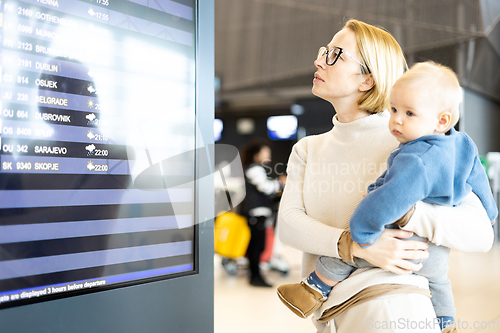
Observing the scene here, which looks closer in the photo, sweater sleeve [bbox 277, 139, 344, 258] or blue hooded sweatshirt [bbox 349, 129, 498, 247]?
blue hooded sweatshirt [bbox 349, 129, 498, 247]

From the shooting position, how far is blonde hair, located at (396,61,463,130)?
1.05 metres

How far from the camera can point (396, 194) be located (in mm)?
992

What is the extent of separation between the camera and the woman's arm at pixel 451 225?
1078mm

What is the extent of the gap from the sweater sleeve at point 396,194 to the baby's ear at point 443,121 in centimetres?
14

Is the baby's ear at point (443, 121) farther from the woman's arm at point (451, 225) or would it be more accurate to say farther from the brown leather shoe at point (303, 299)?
the brown leather shoe at point (303, 299)

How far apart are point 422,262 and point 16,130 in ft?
3.73

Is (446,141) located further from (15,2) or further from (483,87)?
(483,87)

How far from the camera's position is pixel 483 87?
756 centimetres

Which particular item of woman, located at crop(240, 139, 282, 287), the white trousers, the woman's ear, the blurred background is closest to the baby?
the white trousers

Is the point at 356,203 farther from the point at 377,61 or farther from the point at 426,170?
the point at 377,61

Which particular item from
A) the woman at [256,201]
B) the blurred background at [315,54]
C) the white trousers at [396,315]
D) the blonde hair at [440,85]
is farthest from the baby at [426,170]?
the woman at [256,201]

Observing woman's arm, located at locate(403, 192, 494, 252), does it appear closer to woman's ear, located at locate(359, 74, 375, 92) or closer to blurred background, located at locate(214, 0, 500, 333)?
woman's ear, located at locate(359, 74, 375, 92)

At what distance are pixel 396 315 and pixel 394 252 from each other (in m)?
0.17

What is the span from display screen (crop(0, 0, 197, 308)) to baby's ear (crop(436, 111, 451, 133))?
74cm
